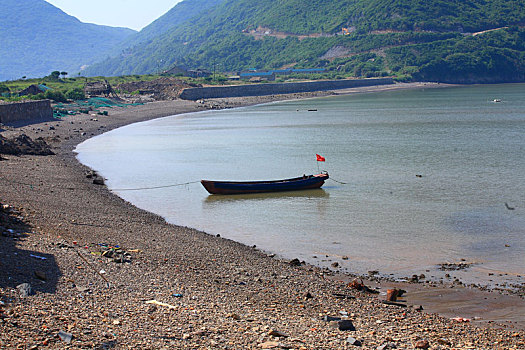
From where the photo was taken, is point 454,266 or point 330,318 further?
A: point 454,266

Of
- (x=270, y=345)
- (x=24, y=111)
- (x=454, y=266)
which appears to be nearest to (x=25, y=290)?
(x=270, y=345)

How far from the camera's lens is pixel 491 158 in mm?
40531

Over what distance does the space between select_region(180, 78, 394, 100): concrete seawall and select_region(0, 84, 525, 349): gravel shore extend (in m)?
92.2

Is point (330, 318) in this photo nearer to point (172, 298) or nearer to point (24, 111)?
point (172, 298)

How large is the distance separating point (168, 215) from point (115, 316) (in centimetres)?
1416

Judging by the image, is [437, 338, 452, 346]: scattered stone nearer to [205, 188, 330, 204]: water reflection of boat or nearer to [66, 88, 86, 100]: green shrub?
[205, 188, 330, 204]: water reflection of boat

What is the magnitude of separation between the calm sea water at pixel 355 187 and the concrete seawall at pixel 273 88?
45851 millimetres

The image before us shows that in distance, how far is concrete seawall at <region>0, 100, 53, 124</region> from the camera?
50406mm

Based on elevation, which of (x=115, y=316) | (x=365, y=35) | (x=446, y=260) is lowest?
(x=446, y=260)

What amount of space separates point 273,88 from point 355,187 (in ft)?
332

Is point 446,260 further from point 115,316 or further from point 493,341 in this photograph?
point 115,316

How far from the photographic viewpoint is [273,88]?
130 m

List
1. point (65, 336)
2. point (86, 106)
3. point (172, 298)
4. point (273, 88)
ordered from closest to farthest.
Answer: point (65, 336) < point (172, 298) < point (86, 106) < point (273, 88)

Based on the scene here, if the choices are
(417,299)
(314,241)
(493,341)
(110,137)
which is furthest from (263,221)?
(110,137)
